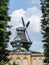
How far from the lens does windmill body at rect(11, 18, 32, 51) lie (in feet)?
383

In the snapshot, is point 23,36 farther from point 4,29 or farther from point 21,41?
point 4,29

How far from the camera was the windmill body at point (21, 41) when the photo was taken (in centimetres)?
11671

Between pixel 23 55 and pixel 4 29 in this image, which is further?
pixel 23 55

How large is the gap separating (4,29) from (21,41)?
259 ft

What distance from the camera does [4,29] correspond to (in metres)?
42.7

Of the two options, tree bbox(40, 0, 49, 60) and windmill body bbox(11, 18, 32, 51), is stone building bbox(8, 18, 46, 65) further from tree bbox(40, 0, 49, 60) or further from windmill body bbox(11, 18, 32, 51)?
tree bbox(40, 0, 49, 60)

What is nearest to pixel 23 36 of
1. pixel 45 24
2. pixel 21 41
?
pixel 21 41

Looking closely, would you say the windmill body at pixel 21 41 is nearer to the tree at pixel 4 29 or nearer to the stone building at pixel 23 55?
the stone building at pixel 23 55

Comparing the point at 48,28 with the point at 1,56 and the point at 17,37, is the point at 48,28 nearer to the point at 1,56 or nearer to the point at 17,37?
the point at 1,56

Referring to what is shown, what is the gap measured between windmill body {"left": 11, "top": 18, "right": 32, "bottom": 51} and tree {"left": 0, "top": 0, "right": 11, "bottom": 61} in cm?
7007

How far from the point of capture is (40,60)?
112 m

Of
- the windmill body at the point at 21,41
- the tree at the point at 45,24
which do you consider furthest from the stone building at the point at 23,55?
the tree at the point at 45,24

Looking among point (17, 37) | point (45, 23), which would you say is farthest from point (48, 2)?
point (17, 37)

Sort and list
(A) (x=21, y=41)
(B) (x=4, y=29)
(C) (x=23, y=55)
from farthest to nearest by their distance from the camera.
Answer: (A) (x=21, y=41)
(C) (x=23, y=55)
(B) (x=4, y=29)
